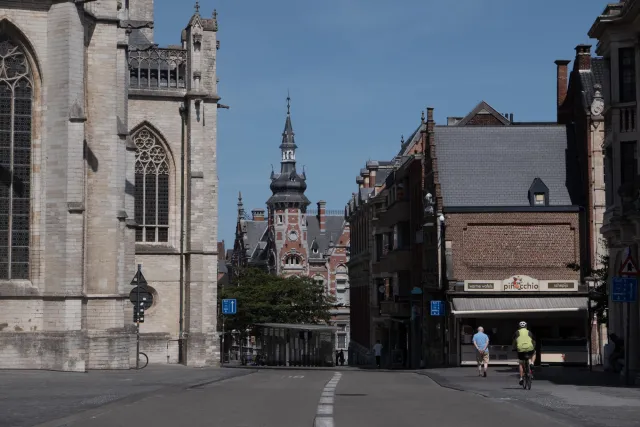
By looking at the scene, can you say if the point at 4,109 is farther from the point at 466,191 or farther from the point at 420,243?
the point at 420,243

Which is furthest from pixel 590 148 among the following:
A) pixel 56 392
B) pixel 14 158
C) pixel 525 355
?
pixel 56 392

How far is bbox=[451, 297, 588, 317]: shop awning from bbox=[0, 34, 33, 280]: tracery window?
17.4 m

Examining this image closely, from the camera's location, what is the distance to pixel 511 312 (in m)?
46.2

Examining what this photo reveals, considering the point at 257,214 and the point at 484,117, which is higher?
the point at 257,214

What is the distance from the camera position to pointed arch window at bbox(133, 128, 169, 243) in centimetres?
5259

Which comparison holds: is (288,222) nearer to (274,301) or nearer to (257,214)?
(257,214)

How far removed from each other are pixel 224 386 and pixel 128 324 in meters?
17.2

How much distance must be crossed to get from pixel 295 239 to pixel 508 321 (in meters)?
81.0

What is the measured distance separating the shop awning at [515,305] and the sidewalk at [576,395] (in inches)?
532

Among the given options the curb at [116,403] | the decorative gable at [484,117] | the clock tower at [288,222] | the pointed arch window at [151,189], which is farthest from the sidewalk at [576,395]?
the clock tower at [288,222]

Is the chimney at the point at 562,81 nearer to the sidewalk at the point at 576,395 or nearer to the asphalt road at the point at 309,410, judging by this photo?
the sidewalk at the point at 576,395

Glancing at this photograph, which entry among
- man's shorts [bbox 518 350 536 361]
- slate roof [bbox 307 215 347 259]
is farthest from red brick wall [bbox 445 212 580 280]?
slate roof [bbox 307 215 347 259]

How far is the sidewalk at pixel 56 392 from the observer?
656 inches

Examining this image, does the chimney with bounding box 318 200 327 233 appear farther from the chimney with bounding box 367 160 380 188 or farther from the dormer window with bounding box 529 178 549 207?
the dormer window with bounding box 529 178 549 207
